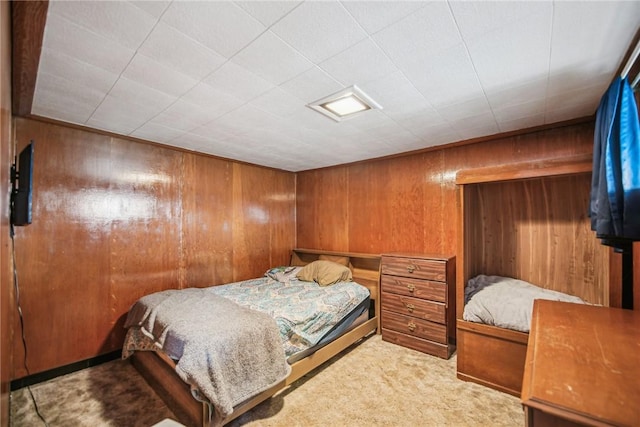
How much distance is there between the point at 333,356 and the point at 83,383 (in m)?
2.26

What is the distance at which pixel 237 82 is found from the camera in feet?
6.01

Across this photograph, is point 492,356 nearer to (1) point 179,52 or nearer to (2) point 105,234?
(1) point 179,52

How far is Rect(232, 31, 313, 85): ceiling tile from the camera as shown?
1.43 m

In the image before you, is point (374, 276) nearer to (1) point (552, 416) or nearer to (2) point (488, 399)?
(2) point (488, 399)

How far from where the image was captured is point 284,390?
2297 millimetres

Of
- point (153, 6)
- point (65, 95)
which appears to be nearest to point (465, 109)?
point (153, 6)

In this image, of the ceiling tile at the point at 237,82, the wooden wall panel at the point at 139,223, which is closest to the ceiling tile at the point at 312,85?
the ceiling tile at the point at 237,82

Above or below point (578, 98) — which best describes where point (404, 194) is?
below

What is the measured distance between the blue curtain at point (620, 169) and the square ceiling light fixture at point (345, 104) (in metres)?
1.36

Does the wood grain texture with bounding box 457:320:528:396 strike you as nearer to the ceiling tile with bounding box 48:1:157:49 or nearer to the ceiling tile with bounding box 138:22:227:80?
the ceiling tile with bounding box 138:22:227:80

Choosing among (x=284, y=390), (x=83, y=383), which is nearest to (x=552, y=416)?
(x=284, y=390)

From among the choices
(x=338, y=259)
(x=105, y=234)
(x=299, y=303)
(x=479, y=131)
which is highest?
(x=479, y=131)

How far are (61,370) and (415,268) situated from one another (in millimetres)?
3598

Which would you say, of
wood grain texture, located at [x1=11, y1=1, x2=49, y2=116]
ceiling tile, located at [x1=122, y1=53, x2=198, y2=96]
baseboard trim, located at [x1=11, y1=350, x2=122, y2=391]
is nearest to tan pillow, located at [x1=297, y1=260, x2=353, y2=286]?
baseboard trim, located at [x1=11, y1=350, x2=122, y2=391]
